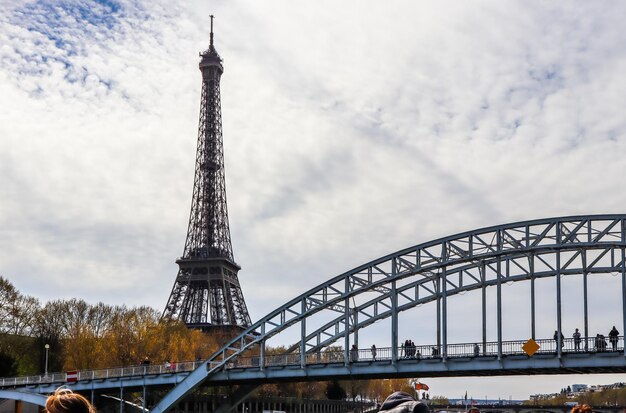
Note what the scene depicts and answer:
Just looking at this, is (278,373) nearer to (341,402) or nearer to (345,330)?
(345,330)

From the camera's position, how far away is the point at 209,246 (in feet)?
412

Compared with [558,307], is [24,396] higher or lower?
lower

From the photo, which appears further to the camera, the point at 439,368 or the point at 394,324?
the point at 394,324

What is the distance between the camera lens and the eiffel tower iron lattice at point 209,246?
119562 millimetres

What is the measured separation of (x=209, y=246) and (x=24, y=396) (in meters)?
61.1

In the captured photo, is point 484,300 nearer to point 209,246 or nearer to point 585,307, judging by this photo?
point 585,307

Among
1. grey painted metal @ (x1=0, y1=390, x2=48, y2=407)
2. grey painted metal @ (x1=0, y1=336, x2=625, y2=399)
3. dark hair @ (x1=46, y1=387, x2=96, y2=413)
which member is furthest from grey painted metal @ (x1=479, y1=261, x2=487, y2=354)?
dark hair @ (x1=46, y1=387, x2=96, y2=413)

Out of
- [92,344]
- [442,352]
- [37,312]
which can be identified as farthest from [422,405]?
[37,312]

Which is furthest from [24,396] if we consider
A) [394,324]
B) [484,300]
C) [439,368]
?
[484,300]

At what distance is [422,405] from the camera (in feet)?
14.3

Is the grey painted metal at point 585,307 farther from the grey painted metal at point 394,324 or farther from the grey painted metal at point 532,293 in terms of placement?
the grey painted metal at point 394,324

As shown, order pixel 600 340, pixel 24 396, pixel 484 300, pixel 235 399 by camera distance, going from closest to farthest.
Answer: pixel 600 340
pixel 484 300
pixel 24 396
pixel 235 399

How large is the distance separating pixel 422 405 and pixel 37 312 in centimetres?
9794

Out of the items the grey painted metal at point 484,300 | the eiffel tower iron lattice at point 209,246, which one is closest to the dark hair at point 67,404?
the grey painted metal at point 484,300
